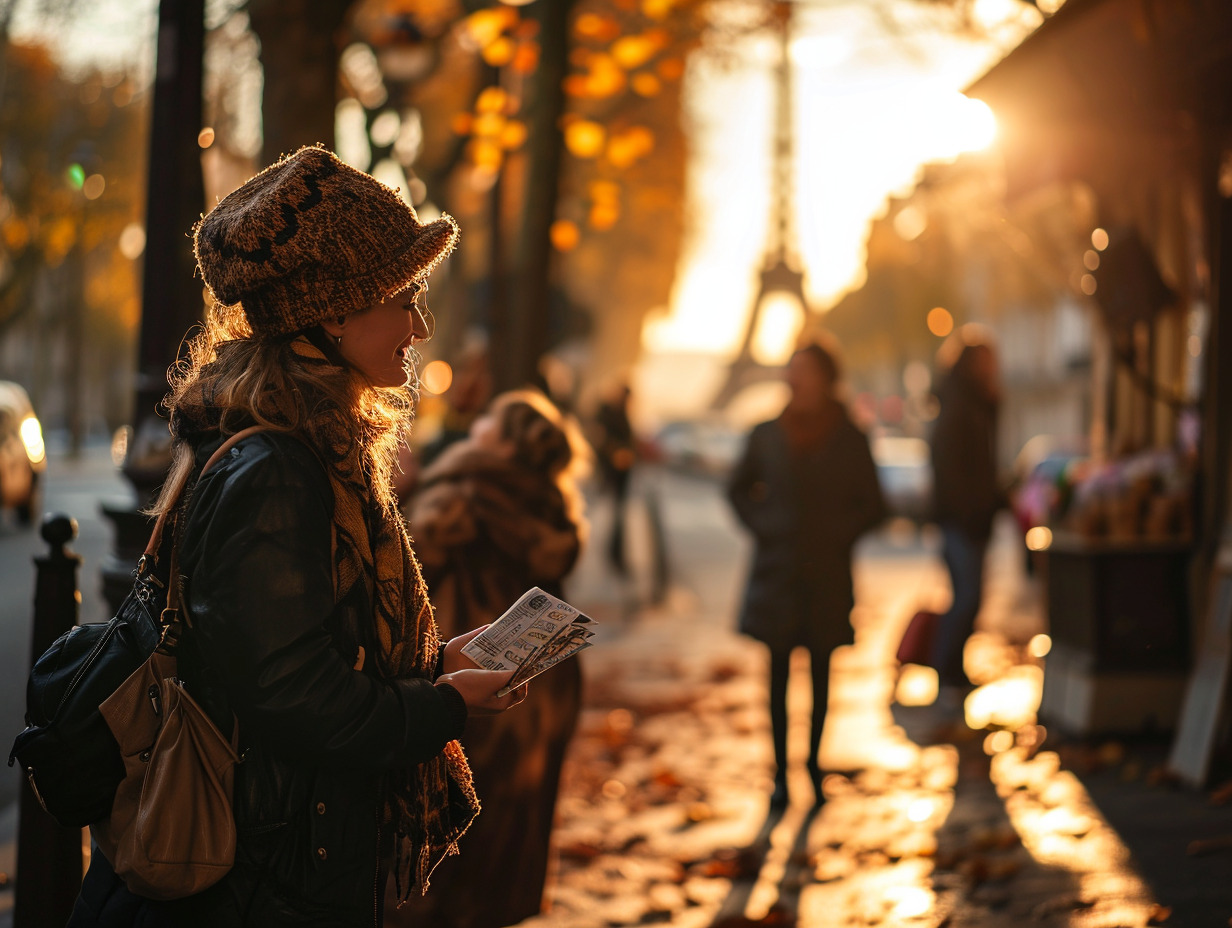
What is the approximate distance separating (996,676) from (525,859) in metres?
5.45

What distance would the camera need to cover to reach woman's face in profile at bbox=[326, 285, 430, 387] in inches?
85.0

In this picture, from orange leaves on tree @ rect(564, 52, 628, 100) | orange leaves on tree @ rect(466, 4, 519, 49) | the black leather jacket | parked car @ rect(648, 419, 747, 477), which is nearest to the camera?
the black leather jacket

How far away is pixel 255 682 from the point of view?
75.8 inches

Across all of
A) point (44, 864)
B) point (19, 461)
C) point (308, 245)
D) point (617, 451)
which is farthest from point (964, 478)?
point (19, 461)

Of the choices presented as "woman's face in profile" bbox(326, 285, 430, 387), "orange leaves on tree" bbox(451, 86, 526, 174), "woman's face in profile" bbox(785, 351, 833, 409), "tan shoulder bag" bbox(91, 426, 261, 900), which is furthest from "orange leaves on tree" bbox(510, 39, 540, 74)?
"tan shoulder bag" bbox(91, 426, 261, 900)

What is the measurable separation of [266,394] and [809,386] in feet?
13.6

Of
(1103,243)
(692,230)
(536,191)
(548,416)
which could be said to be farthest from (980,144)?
(692,230)

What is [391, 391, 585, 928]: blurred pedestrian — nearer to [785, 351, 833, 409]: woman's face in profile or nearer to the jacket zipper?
the jacket zipper

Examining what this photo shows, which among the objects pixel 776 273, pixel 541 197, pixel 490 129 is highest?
pixel 776 273

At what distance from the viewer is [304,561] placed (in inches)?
77.1

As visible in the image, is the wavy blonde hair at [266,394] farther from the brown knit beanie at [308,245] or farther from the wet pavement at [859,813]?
the wet pavement at [859,813]

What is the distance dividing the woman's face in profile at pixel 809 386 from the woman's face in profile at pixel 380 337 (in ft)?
12.8

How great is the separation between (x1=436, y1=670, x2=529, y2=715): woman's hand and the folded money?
2 cm

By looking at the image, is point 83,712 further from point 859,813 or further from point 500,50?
point 500,50
